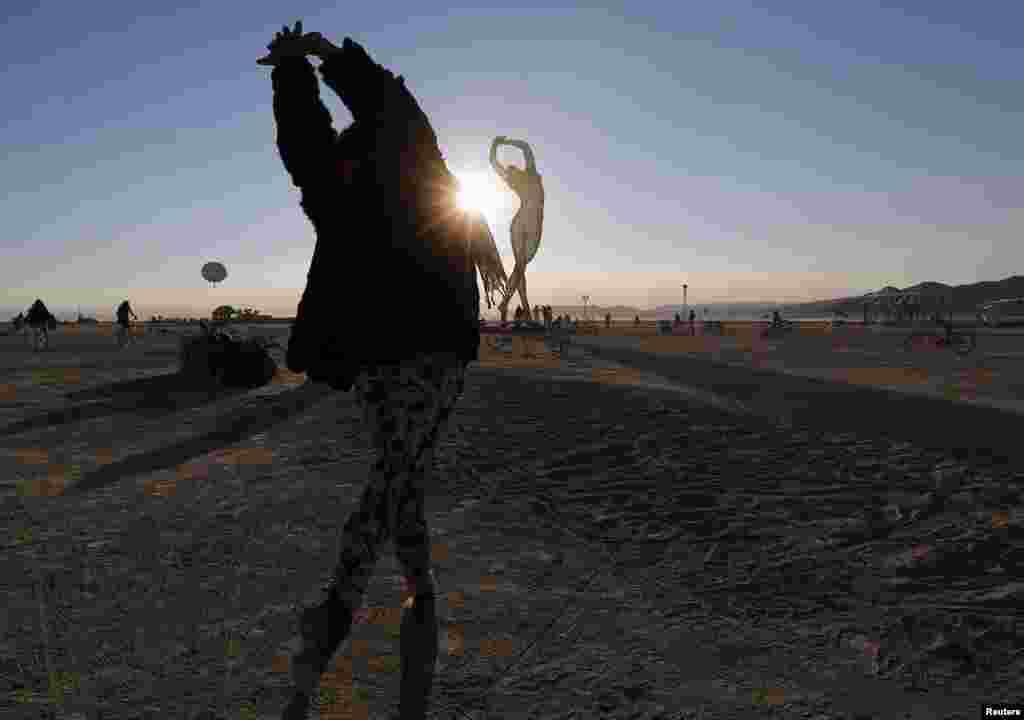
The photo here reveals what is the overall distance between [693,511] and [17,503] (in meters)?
4.52

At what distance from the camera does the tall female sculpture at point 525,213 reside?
1266cm

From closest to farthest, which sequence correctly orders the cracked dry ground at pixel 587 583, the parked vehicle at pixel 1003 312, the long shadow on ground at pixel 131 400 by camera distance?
1. the cracked dry ground at pixel 587 583
2. the long shadow on ground at pixel 131 400
3. the parked vehicle at pixel 1003 312

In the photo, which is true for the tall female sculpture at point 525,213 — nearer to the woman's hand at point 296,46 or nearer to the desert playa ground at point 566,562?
the desert playa ground at point 566,562

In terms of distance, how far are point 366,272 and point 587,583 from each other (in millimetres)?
1880

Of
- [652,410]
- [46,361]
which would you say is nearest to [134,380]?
[46,361]

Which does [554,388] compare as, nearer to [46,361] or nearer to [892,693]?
[892,693]

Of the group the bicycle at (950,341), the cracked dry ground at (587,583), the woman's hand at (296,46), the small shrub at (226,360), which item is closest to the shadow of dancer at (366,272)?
the woman's hand at (296,46)

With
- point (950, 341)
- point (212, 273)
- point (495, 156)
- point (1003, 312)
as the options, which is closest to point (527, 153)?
point (495, 156)

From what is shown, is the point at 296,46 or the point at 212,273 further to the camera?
the point at 212,273

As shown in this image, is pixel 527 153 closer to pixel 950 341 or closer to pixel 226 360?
pixel 226 360

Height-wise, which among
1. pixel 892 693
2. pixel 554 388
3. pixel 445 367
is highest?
pixel 445 367

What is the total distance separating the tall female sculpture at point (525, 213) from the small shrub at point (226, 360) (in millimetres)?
4471

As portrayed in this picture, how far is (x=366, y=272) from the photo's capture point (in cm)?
228

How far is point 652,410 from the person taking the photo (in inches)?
263
